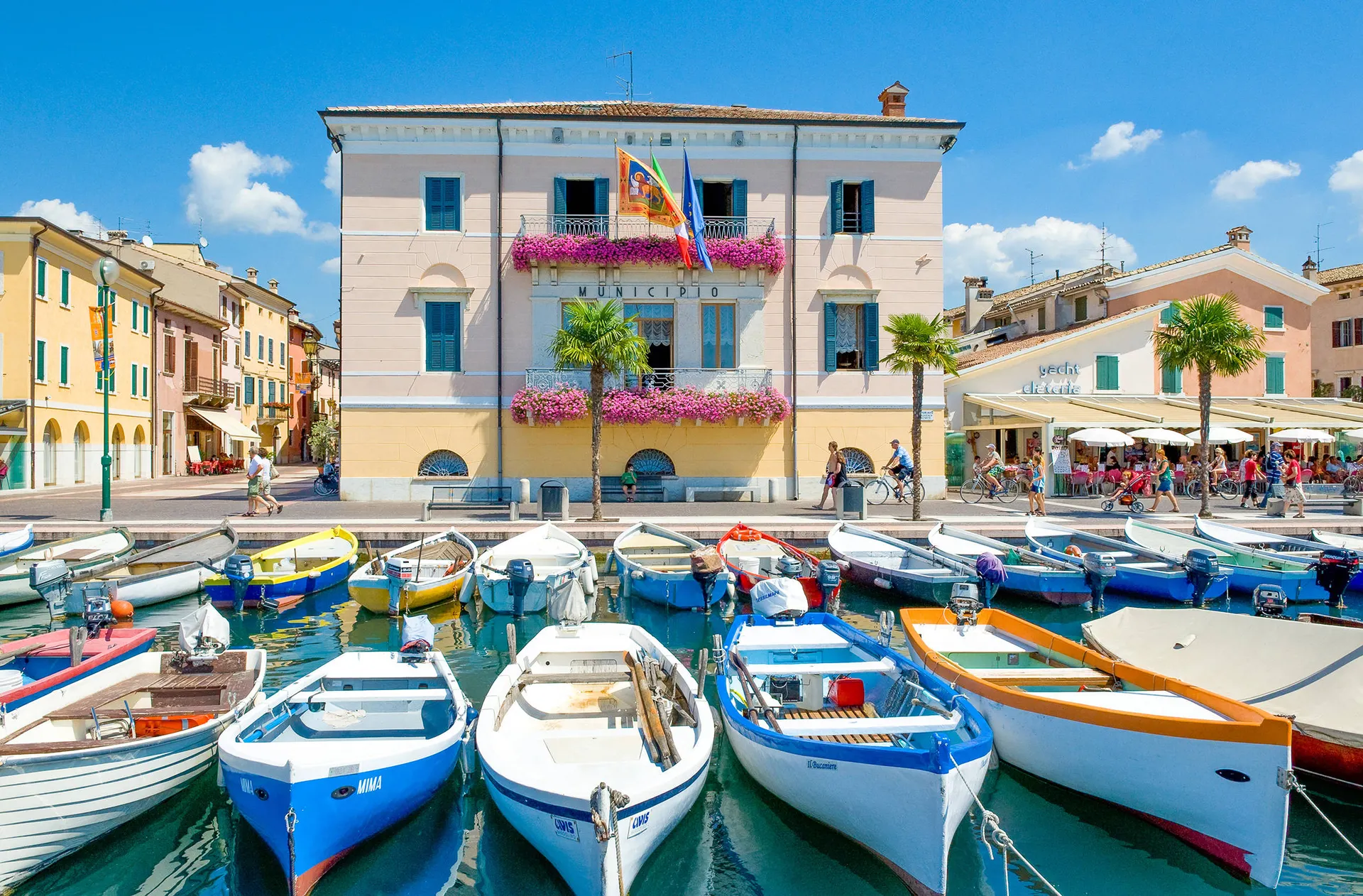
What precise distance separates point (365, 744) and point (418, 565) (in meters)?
8.11

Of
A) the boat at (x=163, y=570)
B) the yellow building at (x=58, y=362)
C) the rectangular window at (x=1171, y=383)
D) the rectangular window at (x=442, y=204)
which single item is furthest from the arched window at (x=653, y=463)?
the rectangular window at (x=1171, y=383)

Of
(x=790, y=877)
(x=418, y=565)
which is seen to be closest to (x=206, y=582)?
(x=418, y=565)

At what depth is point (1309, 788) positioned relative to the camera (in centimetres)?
765

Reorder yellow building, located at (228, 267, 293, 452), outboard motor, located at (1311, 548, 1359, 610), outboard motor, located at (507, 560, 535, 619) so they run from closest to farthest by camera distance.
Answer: outboard motor, located at (507, 560, 535, 619) < outboard motor, located at (1311, 548, 1359, 610) < yellow building, located at (228, 267, 293, 452)

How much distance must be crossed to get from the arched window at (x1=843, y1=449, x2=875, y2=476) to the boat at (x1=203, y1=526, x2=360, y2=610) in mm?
15737

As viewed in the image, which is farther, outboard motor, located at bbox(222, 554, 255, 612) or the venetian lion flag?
the venetian lion flag

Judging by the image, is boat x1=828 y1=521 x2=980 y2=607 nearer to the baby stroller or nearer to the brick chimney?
the baby stroller

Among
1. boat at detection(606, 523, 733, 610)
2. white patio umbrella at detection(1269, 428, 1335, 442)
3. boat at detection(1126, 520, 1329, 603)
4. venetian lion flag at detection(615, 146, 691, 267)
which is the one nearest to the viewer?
boat at detection(606, 523, 733, 610)

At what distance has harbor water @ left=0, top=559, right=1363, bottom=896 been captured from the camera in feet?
20.9

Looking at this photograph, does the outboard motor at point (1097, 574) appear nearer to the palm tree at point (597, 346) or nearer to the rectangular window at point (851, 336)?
the palm tree at point (597, 346)

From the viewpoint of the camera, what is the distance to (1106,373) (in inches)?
1259

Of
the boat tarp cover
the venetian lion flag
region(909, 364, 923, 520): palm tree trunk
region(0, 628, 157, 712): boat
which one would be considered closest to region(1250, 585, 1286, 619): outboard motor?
the boat tarp cover

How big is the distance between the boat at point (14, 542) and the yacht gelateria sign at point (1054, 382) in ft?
98.4

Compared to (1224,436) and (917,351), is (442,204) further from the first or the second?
(1224,436)
